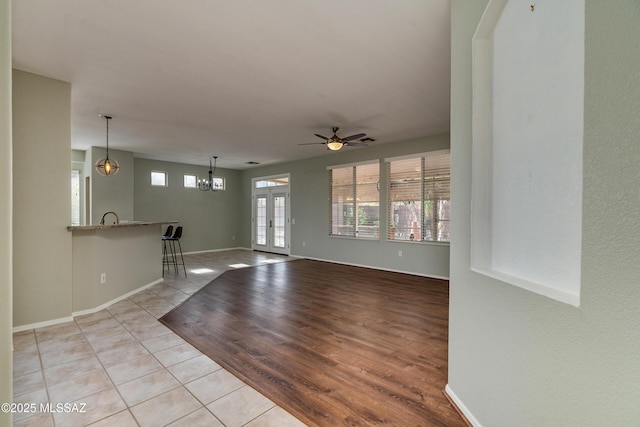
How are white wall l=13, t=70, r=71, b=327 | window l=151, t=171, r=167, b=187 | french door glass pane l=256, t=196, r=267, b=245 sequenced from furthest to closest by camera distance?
french door glass pane l=256, t=196, r=267, b=245, window l=151, t=171, r=167, b=187, white wall l=13, t=70, r=71, b=327

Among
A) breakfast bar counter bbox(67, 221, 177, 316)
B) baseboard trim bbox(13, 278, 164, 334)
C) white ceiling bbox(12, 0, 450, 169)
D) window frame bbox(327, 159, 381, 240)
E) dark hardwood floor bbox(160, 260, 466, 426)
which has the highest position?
white ceiling bbox(12, 0, 450, 169)

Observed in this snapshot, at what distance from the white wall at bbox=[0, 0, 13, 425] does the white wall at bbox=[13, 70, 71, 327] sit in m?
2.38

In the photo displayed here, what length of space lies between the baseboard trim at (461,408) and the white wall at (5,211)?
2.29 m

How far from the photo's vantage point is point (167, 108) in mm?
4094

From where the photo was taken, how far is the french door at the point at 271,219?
8.57 meters

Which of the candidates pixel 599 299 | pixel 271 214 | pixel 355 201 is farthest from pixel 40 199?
pixel 271 214

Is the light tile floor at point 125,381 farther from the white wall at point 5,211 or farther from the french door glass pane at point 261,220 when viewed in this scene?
the french door glass pane at point 261,220

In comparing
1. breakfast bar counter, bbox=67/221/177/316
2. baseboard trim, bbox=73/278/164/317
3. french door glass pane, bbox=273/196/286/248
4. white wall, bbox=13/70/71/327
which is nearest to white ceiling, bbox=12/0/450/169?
white wall, bbox=13/70/71/327

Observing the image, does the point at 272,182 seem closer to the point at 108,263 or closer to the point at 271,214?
the point at 271,214

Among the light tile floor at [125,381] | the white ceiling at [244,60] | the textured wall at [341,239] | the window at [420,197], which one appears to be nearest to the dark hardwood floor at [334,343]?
the light tile floor at [125,381]

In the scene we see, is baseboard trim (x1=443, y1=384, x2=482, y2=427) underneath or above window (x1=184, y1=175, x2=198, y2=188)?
underneath

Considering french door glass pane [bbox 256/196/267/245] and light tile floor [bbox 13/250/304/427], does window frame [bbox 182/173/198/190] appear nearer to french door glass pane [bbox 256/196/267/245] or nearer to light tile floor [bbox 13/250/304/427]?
french door glass pane [bbox 256/196/267/245]

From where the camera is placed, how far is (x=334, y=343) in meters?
2.77

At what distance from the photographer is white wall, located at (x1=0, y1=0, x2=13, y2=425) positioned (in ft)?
4.02
